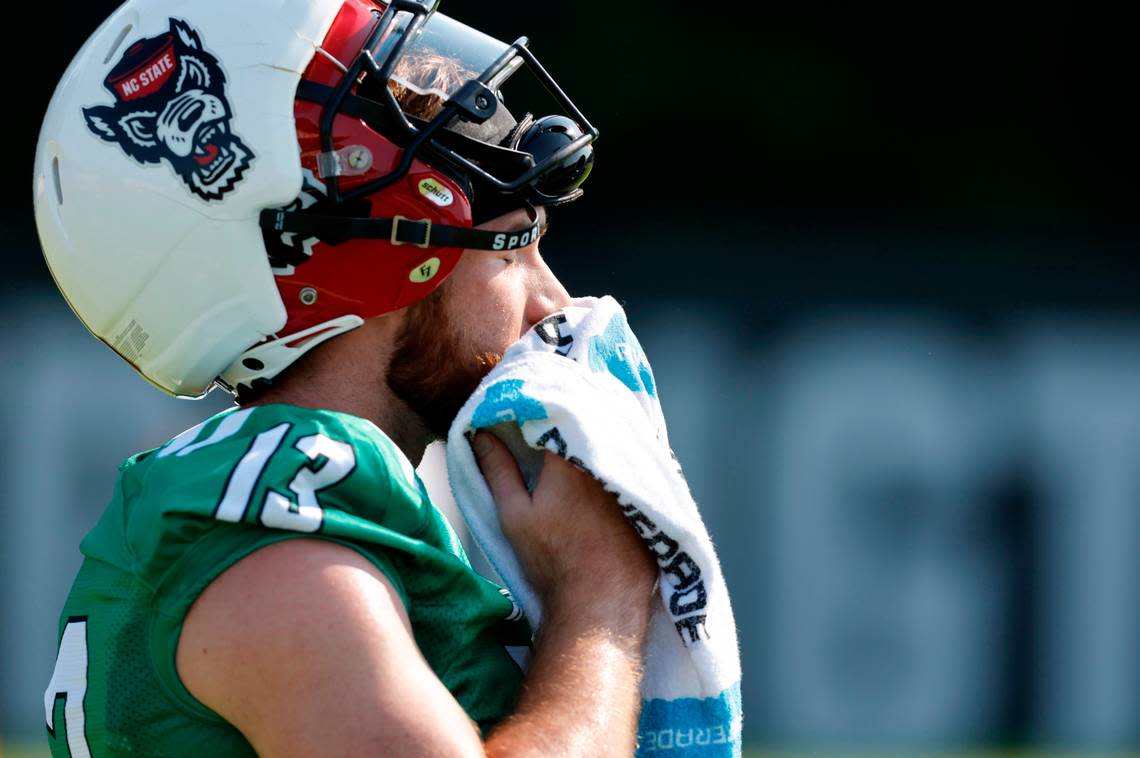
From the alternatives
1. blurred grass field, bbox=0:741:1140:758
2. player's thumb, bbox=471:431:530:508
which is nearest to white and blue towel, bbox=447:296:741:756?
player's thumb, bbox=471:431:530:508

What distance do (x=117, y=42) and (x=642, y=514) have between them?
3.49 ft

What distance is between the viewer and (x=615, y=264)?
26.1ft

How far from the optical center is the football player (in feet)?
5.78

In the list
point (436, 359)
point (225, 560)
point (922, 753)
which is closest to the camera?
point (225, 560)

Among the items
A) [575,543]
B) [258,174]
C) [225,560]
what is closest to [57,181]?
[258,174]

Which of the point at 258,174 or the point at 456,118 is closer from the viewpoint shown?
the point at 258,174

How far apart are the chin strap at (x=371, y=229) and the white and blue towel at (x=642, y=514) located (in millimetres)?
209

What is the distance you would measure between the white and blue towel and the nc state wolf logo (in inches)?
19.8

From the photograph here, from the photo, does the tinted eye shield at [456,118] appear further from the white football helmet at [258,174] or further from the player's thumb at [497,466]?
the player's thumb at [497,466]

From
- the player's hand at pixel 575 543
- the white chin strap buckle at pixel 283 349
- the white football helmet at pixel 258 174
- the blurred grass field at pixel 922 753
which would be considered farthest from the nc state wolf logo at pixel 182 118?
the blurred grass field at pixel 922 753

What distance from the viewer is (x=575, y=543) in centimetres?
208

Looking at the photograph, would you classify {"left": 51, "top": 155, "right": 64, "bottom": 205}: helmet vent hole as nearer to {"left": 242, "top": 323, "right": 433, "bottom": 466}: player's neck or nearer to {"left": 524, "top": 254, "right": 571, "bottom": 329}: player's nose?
{"left": 242, "top": 323, "right": 433, "bottom": 466}: player's neck

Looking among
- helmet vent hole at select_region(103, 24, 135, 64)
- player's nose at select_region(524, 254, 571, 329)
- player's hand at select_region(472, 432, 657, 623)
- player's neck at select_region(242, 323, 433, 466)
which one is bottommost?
player's hand at select_region(472, 432, 657, 623)

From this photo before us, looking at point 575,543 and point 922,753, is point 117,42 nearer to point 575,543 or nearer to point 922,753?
point 575,543
